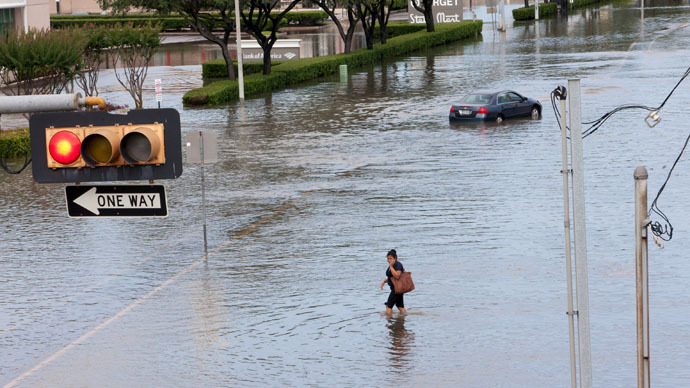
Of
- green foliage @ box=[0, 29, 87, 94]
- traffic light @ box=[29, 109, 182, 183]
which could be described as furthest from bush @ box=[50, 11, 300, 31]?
traffic light @ box=[29, 109, 182, 183]

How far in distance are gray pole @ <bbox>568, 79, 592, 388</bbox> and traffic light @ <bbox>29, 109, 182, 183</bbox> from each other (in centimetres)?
384

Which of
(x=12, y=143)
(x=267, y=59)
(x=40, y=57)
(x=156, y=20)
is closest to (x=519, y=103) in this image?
(x=40, y=57)

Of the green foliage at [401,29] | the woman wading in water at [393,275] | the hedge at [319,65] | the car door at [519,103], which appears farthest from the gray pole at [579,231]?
the green foliage at [401,29]

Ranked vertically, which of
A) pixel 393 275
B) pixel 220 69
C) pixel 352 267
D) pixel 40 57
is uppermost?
pixel 40 57

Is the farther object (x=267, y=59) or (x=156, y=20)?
(x=156, y=20)

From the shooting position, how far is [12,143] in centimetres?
3519

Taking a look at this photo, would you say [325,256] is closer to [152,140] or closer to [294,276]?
[294,276]

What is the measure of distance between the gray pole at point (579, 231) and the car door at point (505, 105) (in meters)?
30.8

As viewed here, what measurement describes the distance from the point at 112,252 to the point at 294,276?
4868mm

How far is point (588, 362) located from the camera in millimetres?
9984

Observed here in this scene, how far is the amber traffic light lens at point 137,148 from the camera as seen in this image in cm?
714

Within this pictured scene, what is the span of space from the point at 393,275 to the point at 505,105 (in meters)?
24.1

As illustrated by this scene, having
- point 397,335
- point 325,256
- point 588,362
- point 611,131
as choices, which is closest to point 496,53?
point 611,131

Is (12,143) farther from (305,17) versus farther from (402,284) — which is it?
(305,17)
